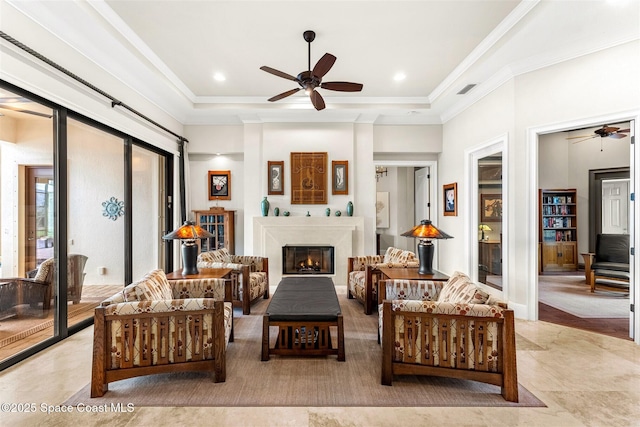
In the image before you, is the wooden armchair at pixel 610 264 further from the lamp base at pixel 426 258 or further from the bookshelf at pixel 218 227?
the bookshelf at pixel 218 227

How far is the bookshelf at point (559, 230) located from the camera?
7.07 meters

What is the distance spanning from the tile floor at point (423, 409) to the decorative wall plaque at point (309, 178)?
3794 mm

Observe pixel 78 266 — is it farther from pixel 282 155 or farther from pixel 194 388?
pixel 282 155

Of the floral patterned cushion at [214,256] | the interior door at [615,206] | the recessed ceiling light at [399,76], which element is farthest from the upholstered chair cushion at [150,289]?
the interior door at [615,206]

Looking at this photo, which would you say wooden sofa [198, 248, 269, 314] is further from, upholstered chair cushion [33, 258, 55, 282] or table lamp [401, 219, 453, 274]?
table lamp [401, 219, 453, 274]

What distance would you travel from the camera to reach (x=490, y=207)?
4590mm

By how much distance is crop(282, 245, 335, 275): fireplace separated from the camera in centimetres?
573

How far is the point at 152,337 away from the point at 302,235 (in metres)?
3.57

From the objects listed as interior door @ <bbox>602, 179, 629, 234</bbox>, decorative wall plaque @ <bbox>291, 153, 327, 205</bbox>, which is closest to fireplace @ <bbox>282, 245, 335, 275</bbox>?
decorative wall plaque @ <bbox>291, 153, 327, 205</bbox>

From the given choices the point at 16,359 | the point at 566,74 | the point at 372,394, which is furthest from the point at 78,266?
the point at 566,74

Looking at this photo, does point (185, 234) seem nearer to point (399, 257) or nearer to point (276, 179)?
point (276, 179)

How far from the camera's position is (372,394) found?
2.22 m

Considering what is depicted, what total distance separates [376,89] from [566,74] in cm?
246

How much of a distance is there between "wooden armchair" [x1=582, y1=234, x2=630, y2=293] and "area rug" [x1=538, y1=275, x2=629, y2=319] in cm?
16
